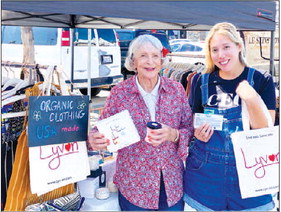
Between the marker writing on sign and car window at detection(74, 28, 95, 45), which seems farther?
car window at detection(74, 28, 95, 45)

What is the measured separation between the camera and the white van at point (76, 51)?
8.11m

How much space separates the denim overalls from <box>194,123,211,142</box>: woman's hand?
0.04 m

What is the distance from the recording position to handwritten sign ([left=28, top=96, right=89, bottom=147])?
1.83 m

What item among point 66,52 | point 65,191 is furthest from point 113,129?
point 66,52

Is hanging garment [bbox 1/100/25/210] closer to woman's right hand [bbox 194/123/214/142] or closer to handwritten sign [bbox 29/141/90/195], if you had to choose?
handwritten sign [bbox 29/141/90/195]

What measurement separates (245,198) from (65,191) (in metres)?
1.05

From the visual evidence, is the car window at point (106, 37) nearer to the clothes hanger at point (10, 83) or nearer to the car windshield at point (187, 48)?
the clothes hanger at point (10, 83)

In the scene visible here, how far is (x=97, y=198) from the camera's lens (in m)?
2.33

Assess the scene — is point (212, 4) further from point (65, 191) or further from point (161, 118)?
point (65, 191)

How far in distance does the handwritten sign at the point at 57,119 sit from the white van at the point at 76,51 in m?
5.64

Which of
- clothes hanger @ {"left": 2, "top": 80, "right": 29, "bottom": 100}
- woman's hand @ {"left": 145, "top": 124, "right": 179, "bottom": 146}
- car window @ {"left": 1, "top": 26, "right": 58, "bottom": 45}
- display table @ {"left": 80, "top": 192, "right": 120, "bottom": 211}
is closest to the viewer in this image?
woman's hand @ {"left": 145, "top": 124, "right": 179, "bottom": 146}

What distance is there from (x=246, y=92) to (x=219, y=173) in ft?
1.49

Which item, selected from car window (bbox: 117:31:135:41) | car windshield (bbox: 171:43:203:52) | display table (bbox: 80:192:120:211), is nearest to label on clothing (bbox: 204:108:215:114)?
display table (bbox: 80:192:120:211)

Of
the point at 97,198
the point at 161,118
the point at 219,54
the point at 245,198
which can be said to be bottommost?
the point at 97,198
